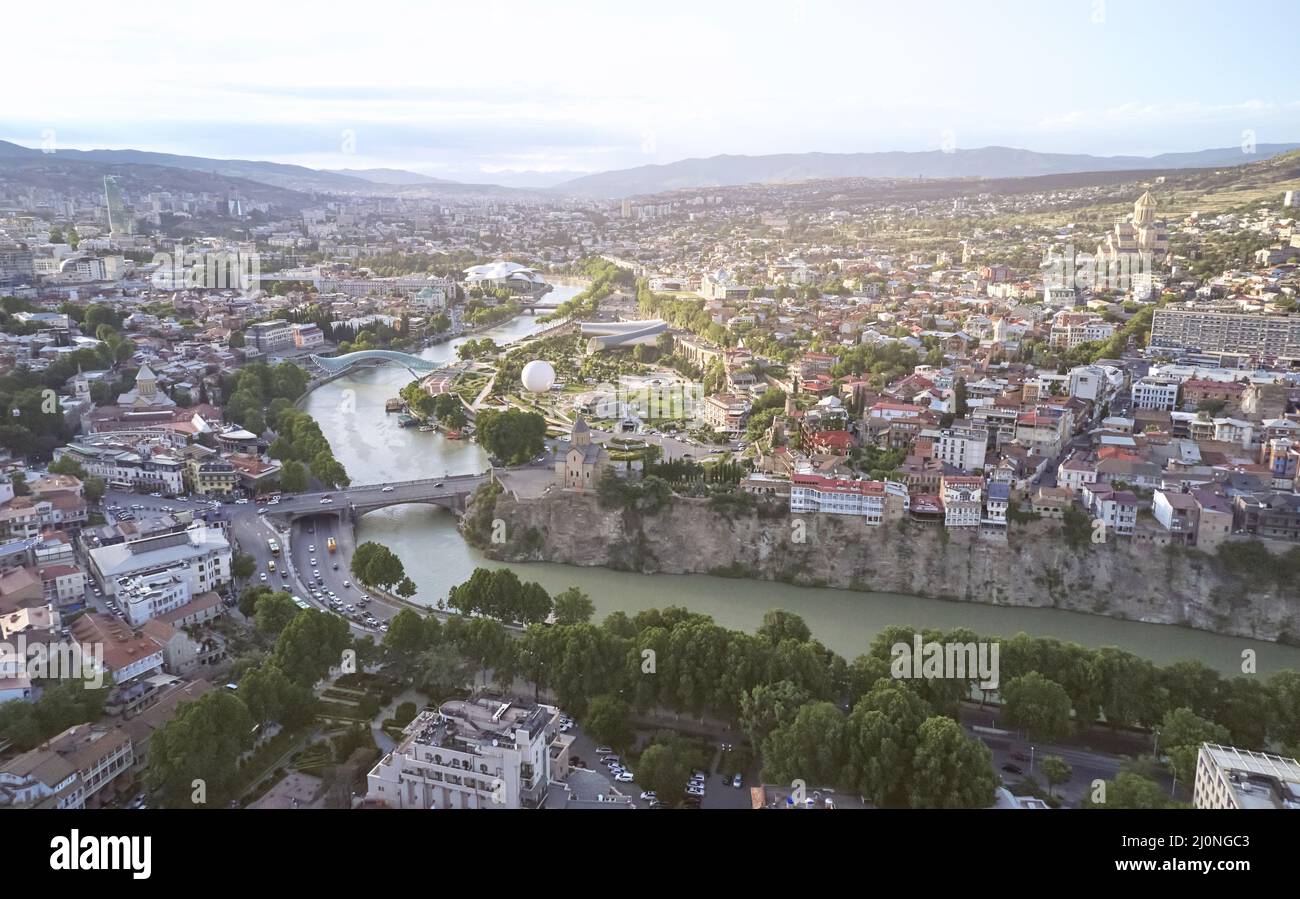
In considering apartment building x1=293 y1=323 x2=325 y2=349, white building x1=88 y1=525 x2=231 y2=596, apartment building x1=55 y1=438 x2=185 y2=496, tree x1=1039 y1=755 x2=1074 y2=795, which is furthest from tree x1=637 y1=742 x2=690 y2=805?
apartment building x1=293 y1=323 x2=325 y2=349

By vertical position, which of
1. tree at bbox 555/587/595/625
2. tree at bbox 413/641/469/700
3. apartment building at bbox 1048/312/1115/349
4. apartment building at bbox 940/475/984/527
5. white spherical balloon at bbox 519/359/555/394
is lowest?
tree at bbox 413/641/469/700

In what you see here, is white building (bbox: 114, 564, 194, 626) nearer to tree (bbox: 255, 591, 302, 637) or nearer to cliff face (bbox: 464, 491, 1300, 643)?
tree (bbox: 255, 591, 302, 637)

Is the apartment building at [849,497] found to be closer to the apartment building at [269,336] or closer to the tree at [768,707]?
the tree at [768,707]

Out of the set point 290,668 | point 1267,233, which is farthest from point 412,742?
point 1267,233

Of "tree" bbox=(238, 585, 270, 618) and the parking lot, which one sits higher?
"tree" bbox=(238, 585, 270, 618)

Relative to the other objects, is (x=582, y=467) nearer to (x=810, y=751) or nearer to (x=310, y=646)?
(x=310, y=646)
